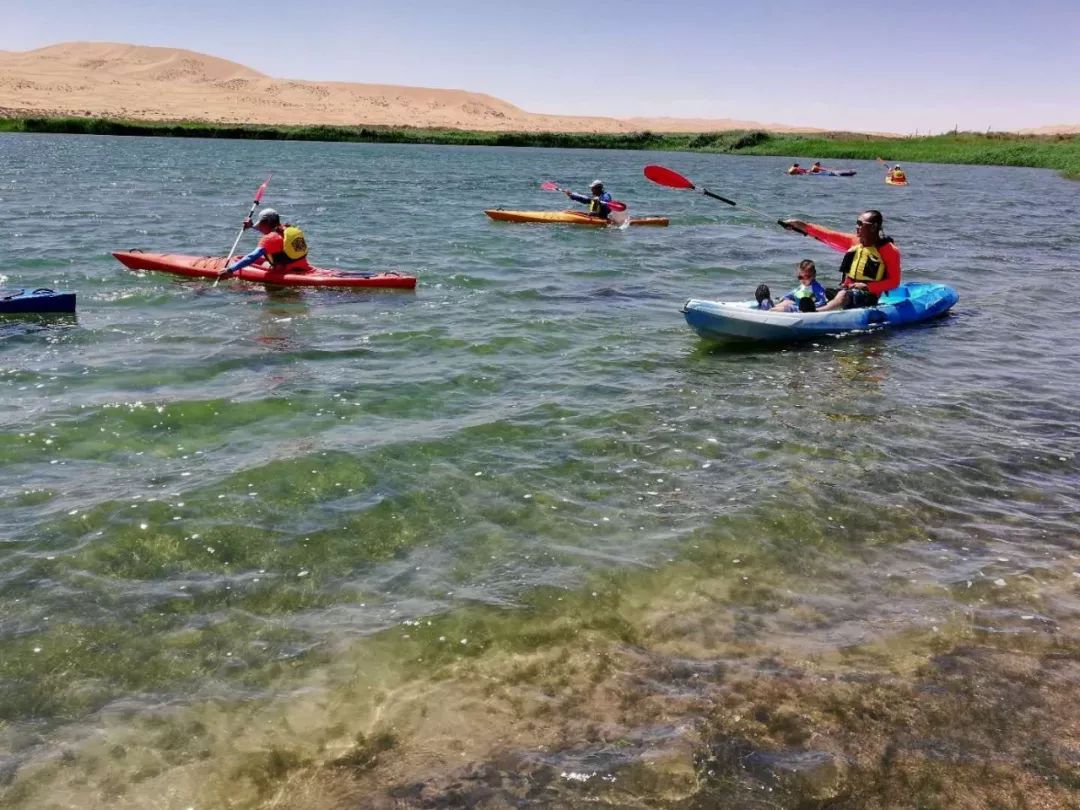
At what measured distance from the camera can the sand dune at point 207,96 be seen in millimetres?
86438

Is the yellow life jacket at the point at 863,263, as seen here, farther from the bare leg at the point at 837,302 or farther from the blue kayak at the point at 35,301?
the blue kayak at the point at 35,301

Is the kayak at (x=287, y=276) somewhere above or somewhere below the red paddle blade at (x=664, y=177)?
below

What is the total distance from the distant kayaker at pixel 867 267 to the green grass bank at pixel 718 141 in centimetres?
4691

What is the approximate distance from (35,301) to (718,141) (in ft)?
241

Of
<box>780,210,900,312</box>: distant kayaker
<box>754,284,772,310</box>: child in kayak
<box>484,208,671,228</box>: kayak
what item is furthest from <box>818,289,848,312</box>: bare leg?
<box>484,208,671,228</box>: kayak

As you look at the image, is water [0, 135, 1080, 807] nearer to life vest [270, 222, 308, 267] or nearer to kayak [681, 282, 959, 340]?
kayak [681, 282, 959, 340]

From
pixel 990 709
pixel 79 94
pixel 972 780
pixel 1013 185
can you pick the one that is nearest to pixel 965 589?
pixel 990 709

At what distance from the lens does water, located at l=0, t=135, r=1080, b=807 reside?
3973mm

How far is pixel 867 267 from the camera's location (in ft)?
38.2

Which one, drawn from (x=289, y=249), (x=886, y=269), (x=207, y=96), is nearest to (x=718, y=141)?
(x=207, y=96)

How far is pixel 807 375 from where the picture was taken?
962 cm

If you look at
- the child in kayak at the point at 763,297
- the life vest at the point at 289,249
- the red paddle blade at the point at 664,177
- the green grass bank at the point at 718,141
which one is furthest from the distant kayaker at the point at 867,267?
the green grass bank at the point at 718,141

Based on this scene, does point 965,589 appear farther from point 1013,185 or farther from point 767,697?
point 1013,185

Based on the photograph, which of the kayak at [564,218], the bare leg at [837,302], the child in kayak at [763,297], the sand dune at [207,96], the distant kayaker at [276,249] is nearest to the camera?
the child in kayak at [763,297]
